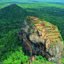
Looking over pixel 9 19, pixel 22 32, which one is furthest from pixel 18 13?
pixel 22 32

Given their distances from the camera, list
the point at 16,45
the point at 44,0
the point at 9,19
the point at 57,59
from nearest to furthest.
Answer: the point at 57,59 → the point at 16,45 → the point at 9,19 → the point at 44,0

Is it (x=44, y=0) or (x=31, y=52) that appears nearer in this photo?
(x=31, y=52)

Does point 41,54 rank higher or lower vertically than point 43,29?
lower

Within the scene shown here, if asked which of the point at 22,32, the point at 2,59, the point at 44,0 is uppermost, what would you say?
the point at 22,32

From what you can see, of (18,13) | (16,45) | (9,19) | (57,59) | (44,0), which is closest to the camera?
(57,59)

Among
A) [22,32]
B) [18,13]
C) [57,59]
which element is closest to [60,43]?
[57,59]

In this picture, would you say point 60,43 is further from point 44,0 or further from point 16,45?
point 44,0
